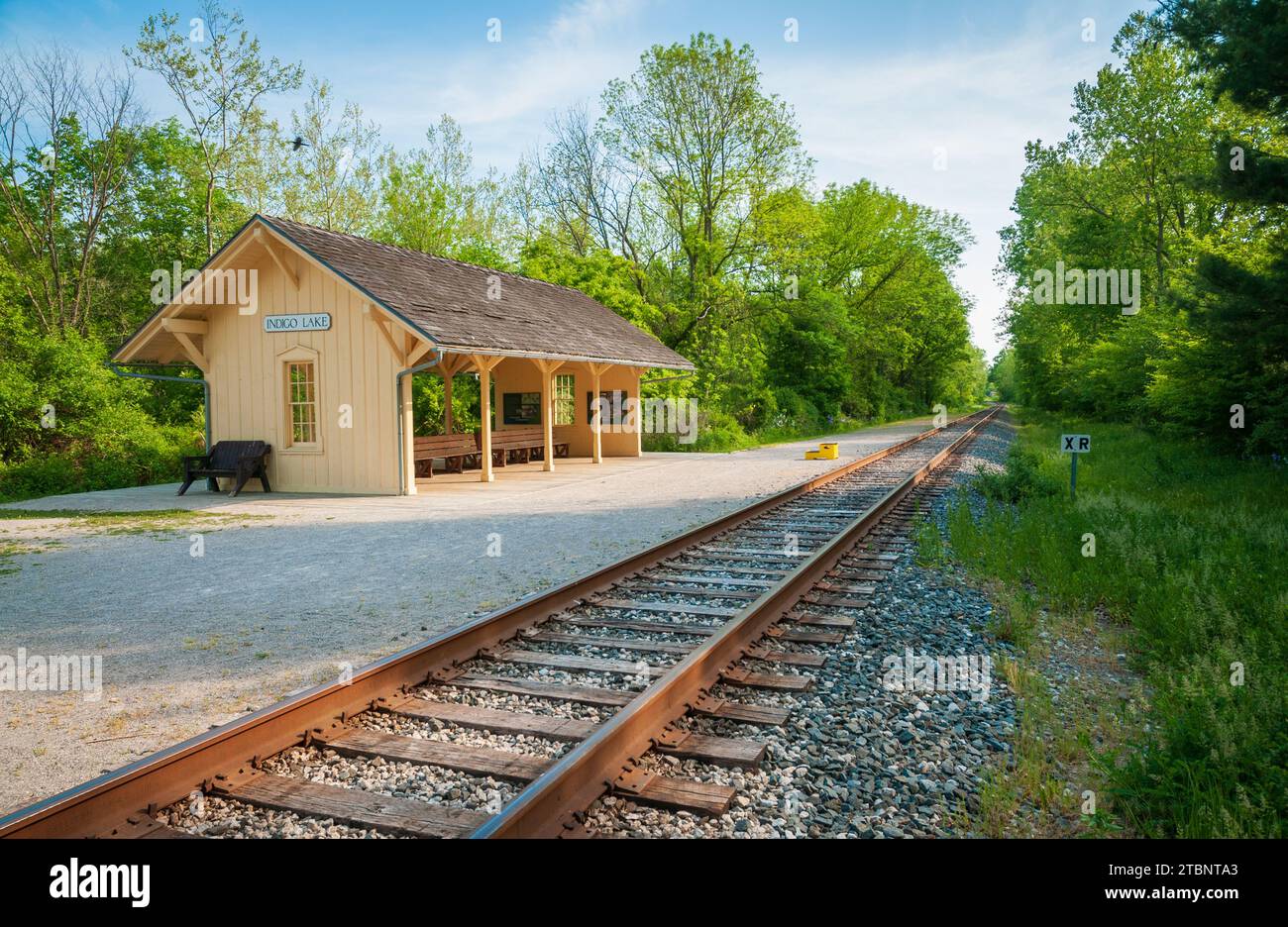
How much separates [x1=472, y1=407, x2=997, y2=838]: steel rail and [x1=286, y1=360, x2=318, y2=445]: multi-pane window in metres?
12.3

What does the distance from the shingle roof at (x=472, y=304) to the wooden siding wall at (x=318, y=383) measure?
0.78m

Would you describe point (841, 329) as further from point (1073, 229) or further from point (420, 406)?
point (420, 406)

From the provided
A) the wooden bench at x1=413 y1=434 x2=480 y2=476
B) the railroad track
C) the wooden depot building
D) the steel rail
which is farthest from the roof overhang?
the steel rail

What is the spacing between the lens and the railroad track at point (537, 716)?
3.07 m

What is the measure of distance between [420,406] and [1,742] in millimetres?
22031

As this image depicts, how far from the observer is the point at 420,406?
25.4 meters

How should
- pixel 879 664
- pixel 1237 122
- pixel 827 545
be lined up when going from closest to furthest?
pixel 879 664
pixel 827 545
pixel 1237 122
